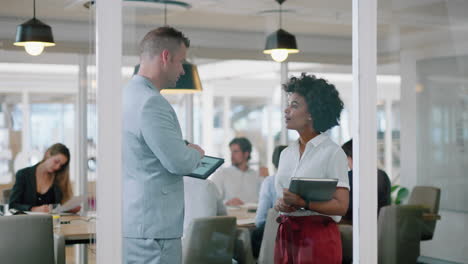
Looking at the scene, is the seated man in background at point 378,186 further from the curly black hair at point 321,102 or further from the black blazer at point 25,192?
the black blazer at point 25,192

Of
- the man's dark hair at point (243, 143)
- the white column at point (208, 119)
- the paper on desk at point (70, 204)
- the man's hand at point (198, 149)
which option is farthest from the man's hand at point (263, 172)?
the paper on desk at point (70, 204)

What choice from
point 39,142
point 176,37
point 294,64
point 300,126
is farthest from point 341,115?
point 39,142

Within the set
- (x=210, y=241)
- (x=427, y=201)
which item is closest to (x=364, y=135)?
(x=427, y=201)

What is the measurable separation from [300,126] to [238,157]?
94 cm

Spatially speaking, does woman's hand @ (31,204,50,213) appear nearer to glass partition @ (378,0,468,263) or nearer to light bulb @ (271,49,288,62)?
light bulb @ (271,49,288,62)

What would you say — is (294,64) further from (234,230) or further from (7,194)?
(7,194)

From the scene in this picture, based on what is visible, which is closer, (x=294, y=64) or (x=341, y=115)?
(x=341, y=115)

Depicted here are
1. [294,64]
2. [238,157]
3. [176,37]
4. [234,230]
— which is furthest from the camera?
[238,157]

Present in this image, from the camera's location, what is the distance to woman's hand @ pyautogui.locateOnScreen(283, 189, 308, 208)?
140 inches

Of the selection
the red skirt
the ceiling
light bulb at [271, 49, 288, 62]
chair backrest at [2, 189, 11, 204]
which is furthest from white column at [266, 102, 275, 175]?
chair backrest at [2, 189, 11, 204]

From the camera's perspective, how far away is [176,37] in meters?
3.29

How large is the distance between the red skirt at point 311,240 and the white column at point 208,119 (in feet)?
1.94

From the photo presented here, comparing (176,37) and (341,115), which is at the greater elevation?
(176,37)

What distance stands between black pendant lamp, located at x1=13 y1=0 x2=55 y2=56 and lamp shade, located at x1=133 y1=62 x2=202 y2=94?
0.98 meters
